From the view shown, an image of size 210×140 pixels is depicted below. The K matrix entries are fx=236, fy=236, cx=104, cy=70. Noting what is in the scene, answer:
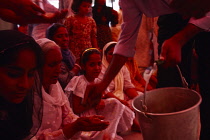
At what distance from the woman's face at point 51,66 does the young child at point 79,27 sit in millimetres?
1339

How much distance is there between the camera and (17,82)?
1028 mm

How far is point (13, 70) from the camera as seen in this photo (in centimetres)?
102

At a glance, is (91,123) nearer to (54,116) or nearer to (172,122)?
(54,116)

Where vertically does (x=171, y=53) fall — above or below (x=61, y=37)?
above

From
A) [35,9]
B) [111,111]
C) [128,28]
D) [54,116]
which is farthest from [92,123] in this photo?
[111,111]

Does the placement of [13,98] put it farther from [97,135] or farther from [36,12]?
[97,135]

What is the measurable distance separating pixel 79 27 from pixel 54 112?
1552 mm

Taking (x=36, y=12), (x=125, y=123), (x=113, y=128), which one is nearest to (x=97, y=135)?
(x=113, y=128)

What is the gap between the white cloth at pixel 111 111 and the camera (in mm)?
1963

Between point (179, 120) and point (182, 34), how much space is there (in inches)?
15.5

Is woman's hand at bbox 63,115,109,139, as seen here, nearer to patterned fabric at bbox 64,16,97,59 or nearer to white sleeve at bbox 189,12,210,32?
white sleeve at bbox 189,12,210,32

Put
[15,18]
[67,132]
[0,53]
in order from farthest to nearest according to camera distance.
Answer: [67,132]
[0,53]
[15,18]

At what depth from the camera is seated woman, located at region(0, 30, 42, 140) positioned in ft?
3.33

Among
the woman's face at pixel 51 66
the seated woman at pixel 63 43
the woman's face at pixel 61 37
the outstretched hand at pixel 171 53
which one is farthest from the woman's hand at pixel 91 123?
the woman's face at pixel 61 37
